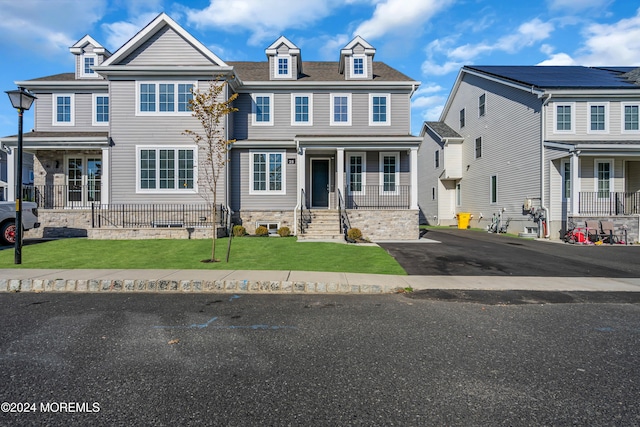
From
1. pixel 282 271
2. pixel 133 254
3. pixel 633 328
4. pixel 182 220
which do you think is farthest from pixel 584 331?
pixel 182 220

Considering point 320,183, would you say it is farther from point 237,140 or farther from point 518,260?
point 518,260

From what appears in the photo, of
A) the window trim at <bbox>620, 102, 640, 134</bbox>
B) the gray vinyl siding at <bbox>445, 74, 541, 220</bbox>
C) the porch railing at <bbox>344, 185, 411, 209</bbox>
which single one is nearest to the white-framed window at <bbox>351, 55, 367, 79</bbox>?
→ the porch railing at <bbox>344, 185, 411, 209</bbox>

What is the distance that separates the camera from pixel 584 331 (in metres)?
4.41

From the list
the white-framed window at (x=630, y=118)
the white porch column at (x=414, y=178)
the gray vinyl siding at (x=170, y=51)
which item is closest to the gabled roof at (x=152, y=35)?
the gray vinyl siding at (x=170, y=51)

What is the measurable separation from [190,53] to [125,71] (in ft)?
9.43

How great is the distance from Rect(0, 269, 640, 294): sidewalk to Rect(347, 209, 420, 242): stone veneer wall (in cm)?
816

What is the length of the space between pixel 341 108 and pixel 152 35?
9251 mm

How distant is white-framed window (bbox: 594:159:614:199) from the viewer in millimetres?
17406

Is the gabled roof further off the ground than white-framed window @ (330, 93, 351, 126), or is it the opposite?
the gabled roof

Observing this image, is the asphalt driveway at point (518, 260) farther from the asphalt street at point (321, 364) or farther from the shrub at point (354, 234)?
the asphalt street at point (321, 364)

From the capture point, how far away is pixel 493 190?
2170cm

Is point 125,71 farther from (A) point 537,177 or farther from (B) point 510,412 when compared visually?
(A) point 537,177

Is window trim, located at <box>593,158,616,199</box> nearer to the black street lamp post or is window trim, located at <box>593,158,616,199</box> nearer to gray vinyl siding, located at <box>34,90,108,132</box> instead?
the black street lamp post

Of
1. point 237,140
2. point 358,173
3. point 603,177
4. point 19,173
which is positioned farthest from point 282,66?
point 603,177
